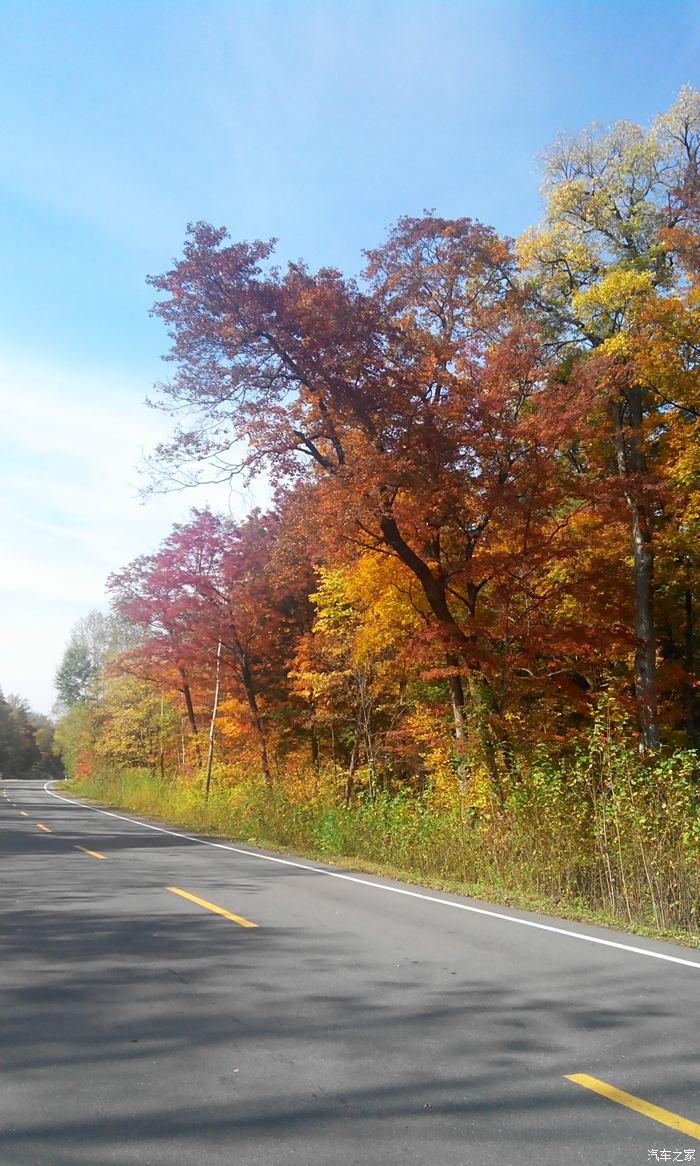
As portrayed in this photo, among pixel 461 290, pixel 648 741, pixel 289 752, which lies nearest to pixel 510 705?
pixel 648 741

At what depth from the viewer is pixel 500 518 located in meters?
16.5

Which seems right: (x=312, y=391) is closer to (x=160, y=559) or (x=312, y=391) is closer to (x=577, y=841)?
(x=577, y=841)

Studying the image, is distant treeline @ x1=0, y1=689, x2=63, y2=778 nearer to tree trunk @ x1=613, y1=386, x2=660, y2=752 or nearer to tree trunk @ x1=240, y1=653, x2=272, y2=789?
tree trunk @ x1=240, y1=653, x2=272, y2=789

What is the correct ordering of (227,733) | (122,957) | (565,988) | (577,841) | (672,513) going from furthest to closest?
(227,733) → (672,513) → (577,841) → (122,957) → (565,988)

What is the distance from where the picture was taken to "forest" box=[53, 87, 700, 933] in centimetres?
1229

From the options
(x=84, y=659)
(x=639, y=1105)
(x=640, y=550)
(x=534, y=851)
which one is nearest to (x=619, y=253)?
(x=640, y=550)

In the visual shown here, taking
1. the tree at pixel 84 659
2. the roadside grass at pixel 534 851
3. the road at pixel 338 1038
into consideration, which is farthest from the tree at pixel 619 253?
the tree at pixel 84 659

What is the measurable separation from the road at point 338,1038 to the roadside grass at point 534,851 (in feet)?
4.24

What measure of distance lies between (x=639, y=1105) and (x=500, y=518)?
1295 cm

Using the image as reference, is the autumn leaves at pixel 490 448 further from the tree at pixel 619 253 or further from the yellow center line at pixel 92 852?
the yellow center line at pixel 92 852

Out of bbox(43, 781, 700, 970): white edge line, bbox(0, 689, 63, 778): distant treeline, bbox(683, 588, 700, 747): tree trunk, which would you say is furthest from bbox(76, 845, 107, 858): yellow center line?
bbox(0, 689, 63, 778): distant treeline

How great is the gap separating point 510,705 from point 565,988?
38.2 feet

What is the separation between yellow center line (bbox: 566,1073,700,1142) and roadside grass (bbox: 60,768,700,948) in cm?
436

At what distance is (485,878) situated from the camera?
12.6 meters
